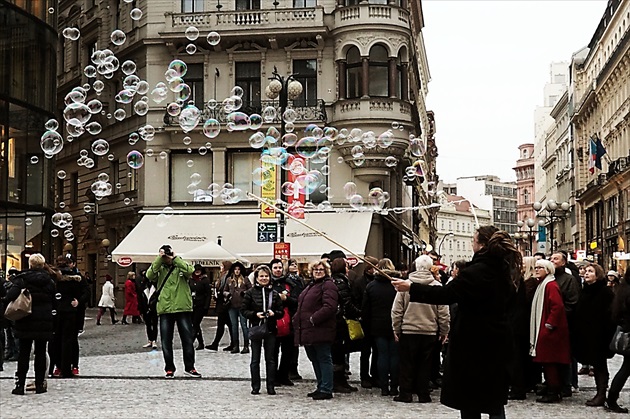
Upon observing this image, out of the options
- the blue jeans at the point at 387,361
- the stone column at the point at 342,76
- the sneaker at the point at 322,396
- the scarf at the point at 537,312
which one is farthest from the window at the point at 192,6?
the scarf at the point at 537,312

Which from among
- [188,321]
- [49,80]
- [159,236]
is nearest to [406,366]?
[188,321]

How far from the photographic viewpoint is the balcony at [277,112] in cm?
3656

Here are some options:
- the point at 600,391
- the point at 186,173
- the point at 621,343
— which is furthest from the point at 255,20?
the point at 621,343

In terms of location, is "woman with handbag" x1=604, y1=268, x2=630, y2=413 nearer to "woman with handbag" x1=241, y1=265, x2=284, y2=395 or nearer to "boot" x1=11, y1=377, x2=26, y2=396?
"woman with handbag" x1=241, y1=265, x2=284, y2=395

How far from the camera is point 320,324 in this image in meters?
12.5

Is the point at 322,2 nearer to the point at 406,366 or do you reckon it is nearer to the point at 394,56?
the point at 394,56

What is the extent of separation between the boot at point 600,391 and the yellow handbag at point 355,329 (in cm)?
322

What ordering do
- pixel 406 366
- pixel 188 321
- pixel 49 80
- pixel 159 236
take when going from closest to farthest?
pixel 406 366, pixel 188 321, pixel 49 80, pixel 159 236

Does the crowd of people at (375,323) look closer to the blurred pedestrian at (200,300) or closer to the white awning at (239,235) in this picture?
the blurred pedestrian at (200,300)

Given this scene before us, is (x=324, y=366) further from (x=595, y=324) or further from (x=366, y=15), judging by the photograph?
(x=366, y=15)

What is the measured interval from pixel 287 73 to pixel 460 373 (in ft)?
99.4

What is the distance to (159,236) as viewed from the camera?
118 feet

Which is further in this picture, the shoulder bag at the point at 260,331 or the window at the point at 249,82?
the window at the point at 249,82

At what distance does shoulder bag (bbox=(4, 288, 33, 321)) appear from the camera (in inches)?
500
